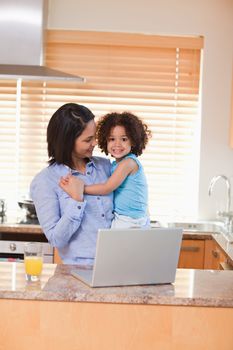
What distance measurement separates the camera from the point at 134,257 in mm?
2377

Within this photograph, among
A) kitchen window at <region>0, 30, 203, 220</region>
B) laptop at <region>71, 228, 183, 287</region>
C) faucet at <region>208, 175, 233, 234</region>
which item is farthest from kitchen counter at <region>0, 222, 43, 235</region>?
laptop at <region>71, 228, 183, 287</region>

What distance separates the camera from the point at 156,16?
197 inches

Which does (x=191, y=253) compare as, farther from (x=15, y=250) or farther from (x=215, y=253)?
(x=15, y=250)

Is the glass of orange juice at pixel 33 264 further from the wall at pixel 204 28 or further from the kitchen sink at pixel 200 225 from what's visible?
the wall at pixel 204 28

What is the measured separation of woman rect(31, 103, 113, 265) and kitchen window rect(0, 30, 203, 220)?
90.9 inches

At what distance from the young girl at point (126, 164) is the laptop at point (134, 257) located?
54 centimetres

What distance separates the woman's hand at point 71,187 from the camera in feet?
8.86

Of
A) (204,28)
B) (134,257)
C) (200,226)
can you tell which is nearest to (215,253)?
(200,226)

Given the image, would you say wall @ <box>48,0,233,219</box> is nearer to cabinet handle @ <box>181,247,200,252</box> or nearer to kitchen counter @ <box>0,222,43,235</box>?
cabinet handle @ <box>181,247,200,252</box>

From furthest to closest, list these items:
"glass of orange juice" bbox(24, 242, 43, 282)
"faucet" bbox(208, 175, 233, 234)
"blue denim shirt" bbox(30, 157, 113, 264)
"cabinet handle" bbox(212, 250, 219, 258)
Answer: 1. "faucet" bbox(208, 175, 233, 234)
2. "cabinet handle" bbox(212, 250, 219, 258)
3. "blue denim shirt" bbox(30, 157, 113, 264)
4. "glass of orange juice" bbox(24, 242, 43, 282)

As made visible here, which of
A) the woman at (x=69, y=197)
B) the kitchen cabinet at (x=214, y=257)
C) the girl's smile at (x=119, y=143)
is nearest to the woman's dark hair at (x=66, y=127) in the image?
the woman at (x=69, y=197)

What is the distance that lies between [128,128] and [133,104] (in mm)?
2001

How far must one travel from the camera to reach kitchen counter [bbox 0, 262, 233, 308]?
7.64 ft

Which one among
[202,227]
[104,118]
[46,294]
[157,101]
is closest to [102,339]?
[46,294]
